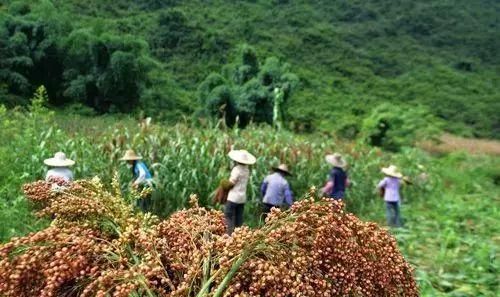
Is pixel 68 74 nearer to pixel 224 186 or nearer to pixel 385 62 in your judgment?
pixel 224 186

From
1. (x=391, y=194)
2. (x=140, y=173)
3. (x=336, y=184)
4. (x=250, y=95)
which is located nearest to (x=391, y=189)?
(x=391, y=194)

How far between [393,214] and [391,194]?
1.23 ft

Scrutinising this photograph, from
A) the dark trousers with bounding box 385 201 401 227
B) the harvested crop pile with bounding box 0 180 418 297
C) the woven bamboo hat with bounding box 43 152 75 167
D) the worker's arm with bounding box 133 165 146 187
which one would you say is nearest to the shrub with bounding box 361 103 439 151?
the dark trousers with bounding box 385 201 401 227

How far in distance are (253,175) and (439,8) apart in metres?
56.2

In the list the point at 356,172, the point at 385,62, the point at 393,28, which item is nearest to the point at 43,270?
the point at 356,172

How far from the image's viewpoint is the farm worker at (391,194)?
349 inches

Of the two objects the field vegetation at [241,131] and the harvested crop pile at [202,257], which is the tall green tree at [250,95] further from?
the harvested crop pile at [202,257]

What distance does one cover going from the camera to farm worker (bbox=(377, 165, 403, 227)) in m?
8.87

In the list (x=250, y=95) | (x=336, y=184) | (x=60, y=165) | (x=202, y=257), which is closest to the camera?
(x=202, y=257)

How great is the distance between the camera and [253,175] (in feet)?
29.2

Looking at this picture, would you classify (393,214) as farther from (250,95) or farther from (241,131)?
(250,95)

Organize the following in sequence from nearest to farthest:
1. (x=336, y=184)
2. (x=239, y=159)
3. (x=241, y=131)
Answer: (x=239, y=159), (x=336, y=184), (x=241, y=131)

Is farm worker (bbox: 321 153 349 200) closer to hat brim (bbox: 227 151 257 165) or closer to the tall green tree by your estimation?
hat brim (bbox: 227 151 257 165)

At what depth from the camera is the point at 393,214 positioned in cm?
904
